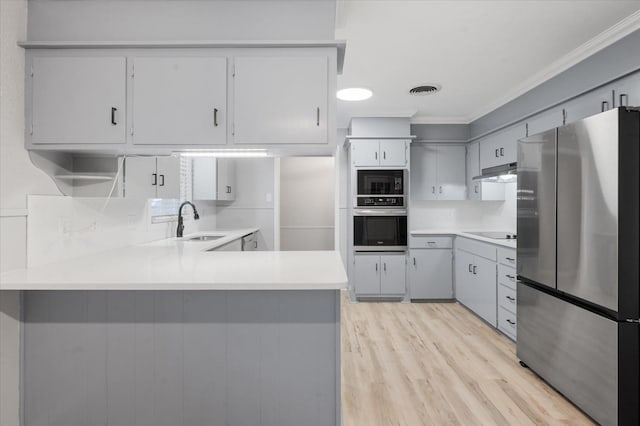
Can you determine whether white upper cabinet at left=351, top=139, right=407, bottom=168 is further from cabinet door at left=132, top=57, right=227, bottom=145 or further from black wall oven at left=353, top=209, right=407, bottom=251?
cabinet door at left=132, top=57, right=227, bottom=145

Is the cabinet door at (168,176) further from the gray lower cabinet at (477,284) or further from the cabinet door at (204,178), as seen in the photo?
the gray lower cabinet at (477,284)

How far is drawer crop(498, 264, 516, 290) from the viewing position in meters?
3.09

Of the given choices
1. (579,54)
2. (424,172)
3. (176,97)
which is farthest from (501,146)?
(176,97)

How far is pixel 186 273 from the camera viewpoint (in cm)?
160

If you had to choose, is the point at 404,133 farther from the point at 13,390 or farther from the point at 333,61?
the point at 13,390

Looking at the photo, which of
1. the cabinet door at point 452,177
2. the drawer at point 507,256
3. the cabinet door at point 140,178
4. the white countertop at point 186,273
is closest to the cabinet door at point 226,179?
the cabinet door at point 140,178

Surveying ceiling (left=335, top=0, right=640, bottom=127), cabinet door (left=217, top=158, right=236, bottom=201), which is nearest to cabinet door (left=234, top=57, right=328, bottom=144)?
ceiling (left=335, top=0, right=640, bottom=127)

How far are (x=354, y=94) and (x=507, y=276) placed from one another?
2.34 m

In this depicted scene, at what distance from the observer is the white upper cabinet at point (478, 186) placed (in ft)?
14.4

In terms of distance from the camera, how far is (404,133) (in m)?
4.45

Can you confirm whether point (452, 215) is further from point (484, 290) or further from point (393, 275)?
point (484, 290)

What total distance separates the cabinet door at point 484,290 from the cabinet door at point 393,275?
2.72 ft

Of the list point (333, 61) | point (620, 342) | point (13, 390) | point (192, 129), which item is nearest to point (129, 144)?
point (192, 129)

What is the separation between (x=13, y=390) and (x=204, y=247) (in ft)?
4.21
